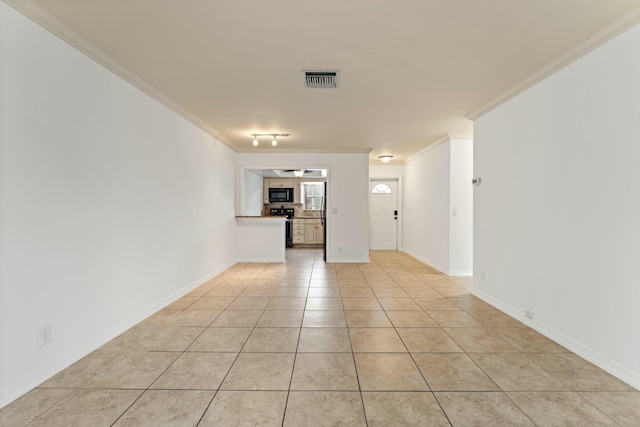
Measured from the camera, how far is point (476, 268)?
3756 millimetres

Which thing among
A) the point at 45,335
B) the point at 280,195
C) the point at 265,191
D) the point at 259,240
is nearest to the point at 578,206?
the point at 45,335

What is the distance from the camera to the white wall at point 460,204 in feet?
16.0

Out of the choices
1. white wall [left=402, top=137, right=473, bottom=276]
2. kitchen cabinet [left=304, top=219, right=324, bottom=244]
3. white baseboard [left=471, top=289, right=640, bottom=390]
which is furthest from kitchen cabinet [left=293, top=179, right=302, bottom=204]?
white baseboard [left=471, top=289, right=640, bottom=390]

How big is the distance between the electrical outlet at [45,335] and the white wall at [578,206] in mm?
3917

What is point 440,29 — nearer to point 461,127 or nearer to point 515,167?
point 515,167

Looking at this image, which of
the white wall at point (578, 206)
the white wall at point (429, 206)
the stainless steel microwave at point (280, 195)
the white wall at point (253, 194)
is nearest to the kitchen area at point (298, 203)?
the stainless steel microwave at point (280, 195)

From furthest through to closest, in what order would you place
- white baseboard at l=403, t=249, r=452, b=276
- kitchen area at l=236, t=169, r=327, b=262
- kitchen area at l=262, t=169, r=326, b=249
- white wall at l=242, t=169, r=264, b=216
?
kitchen area at l=262, t=169, r=326, b=249, kitchen area at l=236, t=169, r=327, b=262, white wall at l=242, t=169, r=264, b=216, white baseboard at l=403, t=249, r=452, b=276

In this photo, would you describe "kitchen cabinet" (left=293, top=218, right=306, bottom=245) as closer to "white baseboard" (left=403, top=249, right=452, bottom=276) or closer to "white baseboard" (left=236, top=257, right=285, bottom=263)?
"white baseboard" (left=236, top=257, right=285, bottom=263)

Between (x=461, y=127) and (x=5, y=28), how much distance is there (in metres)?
4.94

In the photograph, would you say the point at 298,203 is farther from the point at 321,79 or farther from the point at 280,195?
the point at 321,79

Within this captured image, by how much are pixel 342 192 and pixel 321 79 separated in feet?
11.3

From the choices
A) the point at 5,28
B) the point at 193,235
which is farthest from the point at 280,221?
the point at 5,28

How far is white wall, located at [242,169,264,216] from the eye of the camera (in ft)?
24.6

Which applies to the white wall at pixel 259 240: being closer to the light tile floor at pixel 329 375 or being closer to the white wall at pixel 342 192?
the white wall at pixel 342 192
